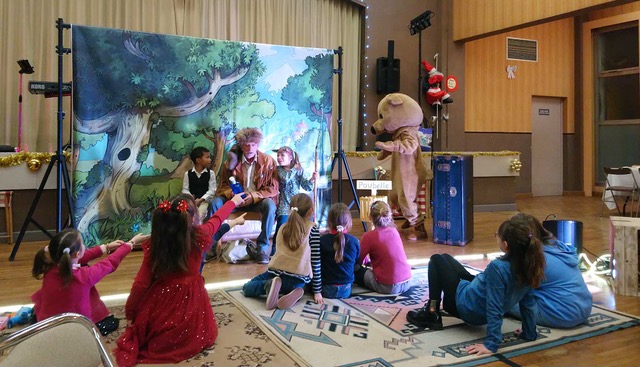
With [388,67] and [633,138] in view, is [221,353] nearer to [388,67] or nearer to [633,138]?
[388,67]

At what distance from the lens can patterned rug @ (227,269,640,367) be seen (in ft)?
7.27

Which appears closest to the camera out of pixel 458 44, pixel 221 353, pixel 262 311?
pixel 221 353

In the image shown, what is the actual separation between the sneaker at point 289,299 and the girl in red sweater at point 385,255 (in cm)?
60

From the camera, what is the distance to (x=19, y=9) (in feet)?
18.7

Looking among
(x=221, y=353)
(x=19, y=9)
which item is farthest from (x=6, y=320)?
(x=19, y=9)

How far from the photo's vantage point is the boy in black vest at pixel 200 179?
4.52 meters

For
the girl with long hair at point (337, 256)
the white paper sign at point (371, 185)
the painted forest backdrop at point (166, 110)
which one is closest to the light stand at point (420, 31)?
the white paper sign at point (371, 185)

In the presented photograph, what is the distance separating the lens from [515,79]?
9391 millimetres

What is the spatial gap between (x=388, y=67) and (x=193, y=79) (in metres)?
3.80

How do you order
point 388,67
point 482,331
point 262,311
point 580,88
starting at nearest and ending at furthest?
point 482,331, point 262,311, point 388,67, point 580,88

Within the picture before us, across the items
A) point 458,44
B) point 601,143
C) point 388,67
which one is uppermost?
point 458,44

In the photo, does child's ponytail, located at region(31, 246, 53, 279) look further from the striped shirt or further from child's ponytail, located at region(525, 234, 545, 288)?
child's ponytail, located at region(525, 234, 545, 288)

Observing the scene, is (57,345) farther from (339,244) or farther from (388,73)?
(388,73)

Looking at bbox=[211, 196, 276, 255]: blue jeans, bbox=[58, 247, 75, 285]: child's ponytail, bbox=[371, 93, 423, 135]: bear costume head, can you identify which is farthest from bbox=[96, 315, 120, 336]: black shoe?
bbox=[371, 93, 423, 135]: bear costume head
